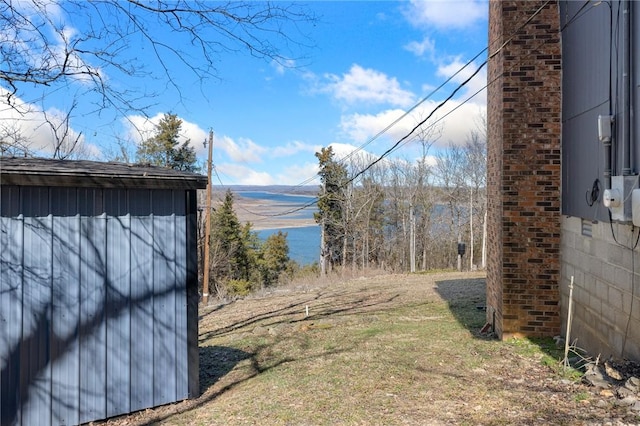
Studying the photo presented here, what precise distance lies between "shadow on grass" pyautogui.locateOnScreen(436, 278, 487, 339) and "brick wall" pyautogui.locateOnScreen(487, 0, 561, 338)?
0.87 metres

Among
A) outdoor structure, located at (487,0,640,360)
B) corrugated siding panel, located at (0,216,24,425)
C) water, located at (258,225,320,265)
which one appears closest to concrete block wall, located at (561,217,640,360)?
outdoor structure, located at (487,0,640,360)

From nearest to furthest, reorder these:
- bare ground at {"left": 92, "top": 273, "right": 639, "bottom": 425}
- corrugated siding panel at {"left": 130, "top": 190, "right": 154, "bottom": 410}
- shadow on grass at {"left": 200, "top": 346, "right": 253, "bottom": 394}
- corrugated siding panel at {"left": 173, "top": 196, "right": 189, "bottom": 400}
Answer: bare ground at {"left": 92, "top": 273, "right": 639, "bottom": 425}, corrugated siding panel at {"left": 130, "top": 190, "right": 154, "bottom": 410}, corrugated siding panel at {"left": 173, "top": 196, "right": 189, "bottom": 400}, shadow on grass at {"left": 200, "top": 346, "right": 253, "bottom": 394}

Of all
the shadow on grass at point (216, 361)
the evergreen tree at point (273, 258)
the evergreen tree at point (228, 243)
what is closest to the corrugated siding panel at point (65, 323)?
the shadow on grass at point (216, 361)

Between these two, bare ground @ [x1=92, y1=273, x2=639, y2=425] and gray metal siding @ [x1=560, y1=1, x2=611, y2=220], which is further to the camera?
gray metal siding @ [x1=560, y1=1, x2=611, y2=220]

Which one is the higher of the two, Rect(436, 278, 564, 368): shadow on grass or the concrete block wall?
the concrete block wall

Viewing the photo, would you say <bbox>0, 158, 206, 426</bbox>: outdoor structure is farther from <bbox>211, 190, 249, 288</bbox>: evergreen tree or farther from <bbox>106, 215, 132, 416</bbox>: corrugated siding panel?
<bbox>211, 190, 249, 288</bbox>: evergreen tree

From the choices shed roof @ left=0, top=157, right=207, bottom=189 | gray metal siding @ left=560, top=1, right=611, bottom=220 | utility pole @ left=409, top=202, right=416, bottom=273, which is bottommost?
utility pole @ left=409, top=202, right=416, bottom=273

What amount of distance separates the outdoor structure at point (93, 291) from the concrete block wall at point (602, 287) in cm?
435

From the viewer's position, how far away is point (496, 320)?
6.93 meters

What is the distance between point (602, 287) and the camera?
16.4 feet

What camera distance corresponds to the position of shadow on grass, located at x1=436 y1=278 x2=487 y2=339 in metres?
7.90

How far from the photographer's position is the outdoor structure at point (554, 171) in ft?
15.9

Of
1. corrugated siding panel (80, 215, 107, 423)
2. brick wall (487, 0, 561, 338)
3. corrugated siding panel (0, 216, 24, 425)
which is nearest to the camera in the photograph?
corrugated siding panel (0, 216, 24, 425)

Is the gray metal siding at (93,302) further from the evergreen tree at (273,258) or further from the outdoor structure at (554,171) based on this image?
the evergreen tree at (273,258)
